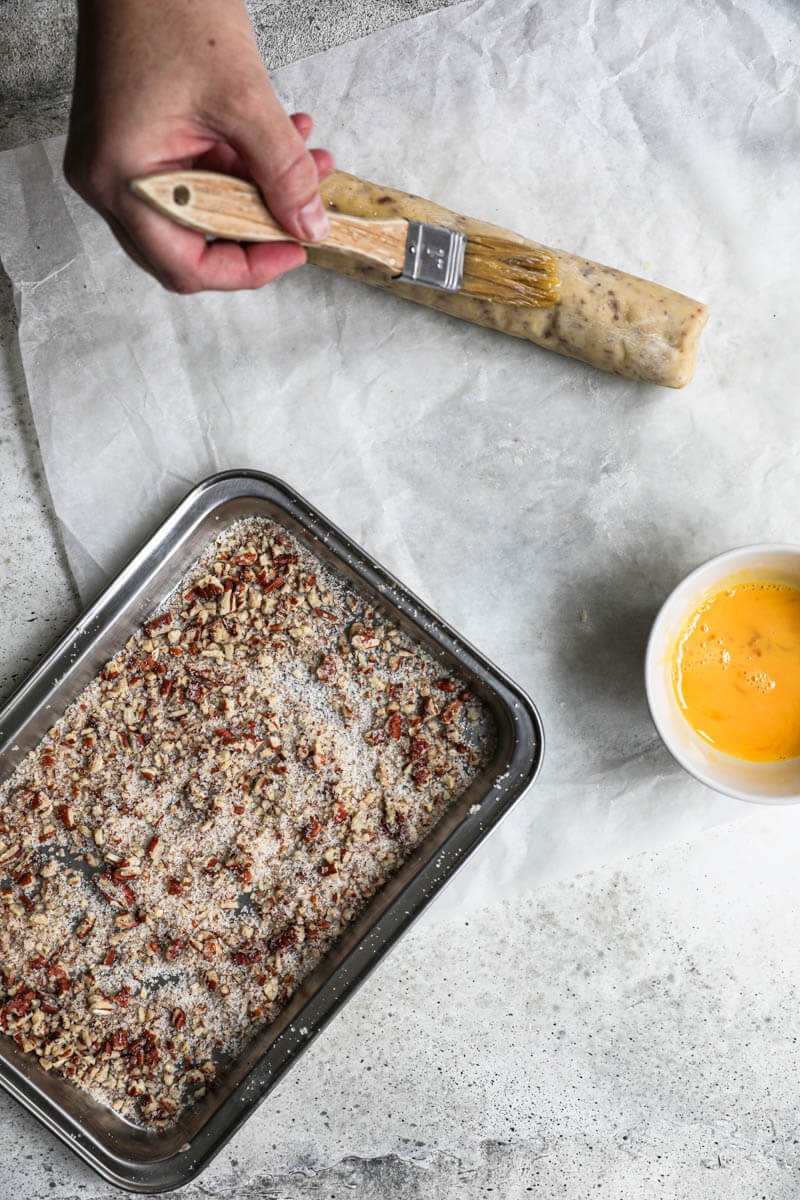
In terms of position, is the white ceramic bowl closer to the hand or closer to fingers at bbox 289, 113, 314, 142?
the hand

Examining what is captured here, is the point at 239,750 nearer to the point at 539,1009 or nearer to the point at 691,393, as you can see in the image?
the point at 539,1009

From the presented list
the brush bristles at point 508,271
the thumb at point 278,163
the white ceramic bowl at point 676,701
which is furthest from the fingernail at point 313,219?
the white ceramic bowl at point 676,701

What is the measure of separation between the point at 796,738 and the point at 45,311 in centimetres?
176

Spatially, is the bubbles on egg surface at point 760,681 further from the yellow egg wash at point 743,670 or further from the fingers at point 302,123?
the fingers at point 302,123

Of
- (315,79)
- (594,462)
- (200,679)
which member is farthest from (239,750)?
(315,79)

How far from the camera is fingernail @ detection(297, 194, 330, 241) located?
59.6 inches

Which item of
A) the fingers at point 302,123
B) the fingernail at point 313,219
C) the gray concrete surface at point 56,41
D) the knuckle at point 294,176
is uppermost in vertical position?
the gray concrete surface at point 56,41

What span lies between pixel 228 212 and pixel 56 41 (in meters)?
1.00

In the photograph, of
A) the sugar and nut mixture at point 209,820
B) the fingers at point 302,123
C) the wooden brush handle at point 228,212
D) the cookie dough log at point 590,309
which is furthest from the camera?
the sugar and nut mixture at point 209,820

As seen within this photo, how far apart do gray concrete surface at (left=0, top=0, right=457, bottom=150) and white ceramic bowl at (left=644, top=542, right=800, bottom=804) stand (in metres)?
1.37

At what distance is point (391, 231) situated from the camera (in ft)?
5.80

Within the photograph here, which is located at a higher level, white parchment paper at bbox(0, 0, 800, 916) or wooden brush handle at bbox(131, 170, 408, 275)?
wooden brush handle at bbox(131, 170, 408, 275)

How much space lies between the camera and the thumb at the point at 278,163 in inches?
58.4

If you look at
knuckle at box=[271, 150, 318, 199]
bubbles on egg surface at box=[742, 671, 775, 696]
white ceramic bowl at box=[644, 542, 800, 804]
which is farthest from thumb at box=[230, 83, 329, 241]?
bubbles on egg surface at box=[742, 671, 775, 696]
